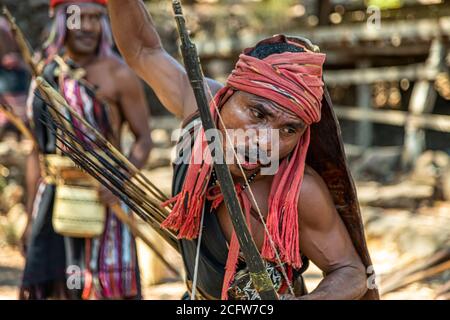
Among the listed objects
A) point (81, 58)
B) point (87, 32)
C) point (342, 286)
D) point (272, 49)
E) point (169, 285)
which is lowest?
point (342, 286)

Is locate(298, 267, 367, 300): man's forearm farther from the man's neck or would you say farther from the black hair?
the man's neck

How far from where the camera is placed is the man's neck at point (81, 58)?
4828 mm

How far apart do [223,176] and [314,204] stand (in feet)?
1.71

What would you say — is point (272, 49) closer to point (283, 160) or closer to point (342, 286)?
point (283, 160)

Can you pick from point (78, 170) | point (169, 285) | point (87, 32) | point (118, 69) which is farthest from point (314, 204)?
point (169, 285)

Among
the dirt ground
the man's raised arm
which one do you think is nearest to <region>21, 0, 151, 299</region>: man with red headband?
the man's raised arm

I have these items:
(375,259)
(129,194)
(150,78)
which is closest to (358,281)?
(129,194)

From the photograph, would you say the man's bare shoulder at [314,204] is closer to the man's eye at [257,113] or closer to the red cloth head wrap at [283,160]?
the red cloth head wrap at [283,160]

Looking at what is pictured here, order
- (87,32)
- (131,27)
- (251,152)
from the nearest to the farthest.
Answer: (251,152) < (131,27) < (87,32)

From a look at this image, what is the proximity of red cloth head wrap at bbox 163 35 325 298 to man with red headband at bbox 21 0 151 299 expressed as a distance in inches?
74.6

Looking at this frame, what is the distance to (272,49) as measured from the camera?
2598 mm

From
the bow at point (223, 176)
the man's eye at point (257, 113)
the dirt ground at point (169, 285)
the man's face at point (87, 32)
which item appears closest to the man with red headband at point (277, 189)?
the man's eye at point (257, 113)
